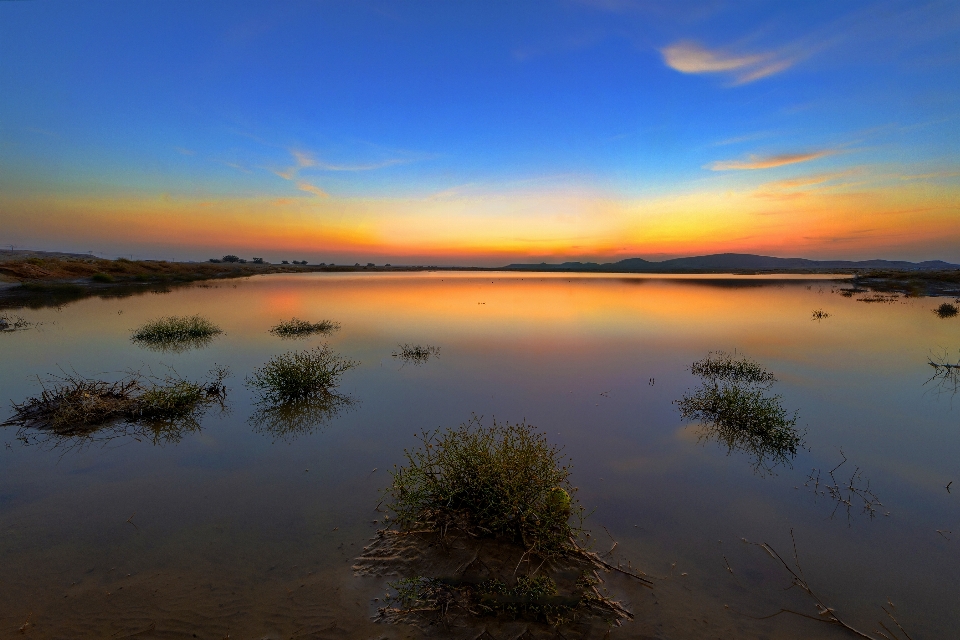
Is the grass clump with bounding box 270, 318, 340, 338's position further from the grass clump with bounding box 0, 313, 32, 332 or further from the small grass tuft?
the small grass tuft

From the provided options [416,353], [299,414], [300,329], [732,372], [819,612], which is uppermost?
[300,329]

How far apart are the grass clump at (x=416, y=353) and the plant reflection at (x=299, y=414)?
4467 millimetres

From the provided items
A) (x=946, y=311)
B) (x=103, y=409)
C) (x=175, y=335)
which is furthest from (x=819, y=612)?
(x=946, y=311)

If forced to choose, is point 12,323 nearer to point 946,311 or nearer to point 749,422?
point 749,422

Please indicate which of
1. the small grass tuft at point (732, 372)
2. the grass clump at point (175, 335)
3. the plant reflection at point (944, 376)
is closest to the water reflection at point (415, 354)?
the grass clump at point (175, 335)

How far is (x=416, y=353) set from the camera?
1669cm

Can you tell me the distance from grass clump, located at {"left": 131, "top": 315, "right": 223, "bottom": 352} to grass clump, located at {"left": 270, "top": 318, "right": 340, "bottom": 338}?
2.86 metres

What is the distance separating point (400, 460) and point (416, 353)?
29.2ft

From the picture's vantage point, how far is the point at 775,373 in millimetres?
13953

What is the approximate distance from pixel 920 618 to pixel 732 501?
2.35 metres

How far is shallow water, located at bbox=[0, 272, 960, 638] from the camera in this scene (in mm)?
4410

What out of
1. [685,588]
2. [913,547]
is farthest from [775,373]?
[685,588]

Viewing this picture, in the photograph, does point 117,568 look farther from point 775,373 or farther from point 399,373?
point 775,373

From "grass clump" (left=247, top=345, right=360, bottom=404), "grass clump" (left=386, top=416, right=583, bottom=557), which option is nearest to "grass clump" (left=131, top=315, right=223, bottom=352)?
"grass clump" (left=247, top=345, right=360, bottom=404)
